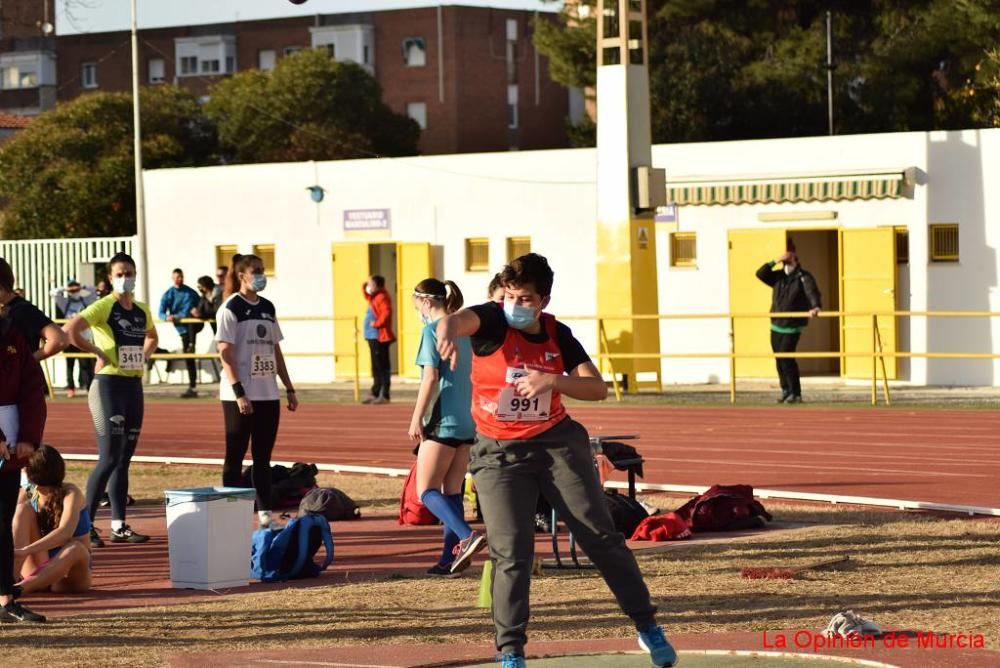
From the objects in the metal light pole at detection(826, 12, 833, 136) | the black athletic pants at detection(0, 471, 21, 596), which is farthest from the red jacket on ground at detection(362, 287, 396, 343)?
the metal light pole at detection(826, 12, 833, 136)

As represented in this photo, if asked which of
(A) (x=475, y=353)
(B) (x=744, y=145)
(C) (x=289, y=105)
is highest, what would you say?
(C) (x=289, y=105)

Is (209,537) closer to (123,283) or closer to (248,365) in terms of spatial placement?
(248,365)

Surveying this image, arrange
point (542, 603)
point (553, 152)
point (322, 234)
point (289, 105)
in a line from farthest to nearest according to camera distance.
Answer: point (289, 105)
point (322, 234)
point (553, 152)
point (542, 603)

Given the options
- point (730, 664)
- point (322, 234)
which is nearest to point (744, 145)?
point (322, 234)

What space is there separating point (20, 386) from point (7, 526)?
0.74 m

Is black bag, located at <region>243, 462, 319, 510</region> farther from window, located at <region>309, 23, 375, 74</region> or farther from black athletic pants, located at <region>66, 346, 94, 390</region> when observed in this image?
window, located at <region>309, 23, 375, 74</region>

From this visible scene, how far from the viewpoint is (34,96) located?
86438 millimetres

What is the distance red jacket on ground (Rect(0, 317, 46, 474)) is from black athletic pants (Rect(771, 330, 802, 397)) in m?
15.3

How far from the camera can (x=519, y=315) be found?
306 inches

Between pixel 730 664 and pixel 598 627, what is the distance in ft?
4.07

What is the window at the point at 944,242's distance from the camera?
88.0 ft

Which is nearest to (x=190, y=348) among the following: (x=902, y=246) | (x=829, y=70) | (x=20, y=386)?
(x=902, y=246)

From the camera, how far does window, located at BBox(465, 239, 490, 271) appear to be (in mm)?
30594

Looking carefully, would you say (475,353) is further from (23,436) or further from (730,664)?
(23,436)
